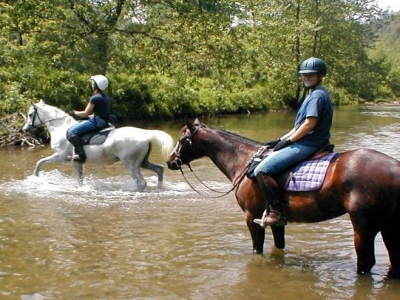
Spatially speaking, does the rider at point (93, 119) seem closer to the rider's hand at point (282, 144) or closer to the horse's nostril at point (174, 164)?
the horse's nostril at point (174, 164)

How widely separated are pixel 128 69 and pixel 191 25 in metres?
4.08

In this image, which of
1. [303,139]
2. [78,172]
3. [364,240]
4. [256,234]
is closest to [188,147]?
[256,234]

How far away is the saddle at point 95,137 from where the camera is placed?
12344 millimetres

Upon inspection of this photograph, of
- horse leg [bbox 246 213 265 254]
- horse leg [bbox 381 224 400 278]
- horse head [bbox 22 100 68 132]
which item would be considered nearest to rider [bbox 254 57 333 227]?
horse leg [bbox 246 213 265 254]

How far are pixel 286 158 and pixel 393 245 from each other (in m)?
1.57

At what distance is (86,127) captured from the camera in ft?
40.6

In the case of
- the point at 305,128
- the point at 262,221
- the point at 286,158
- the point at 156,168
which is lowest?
the point at 156,168

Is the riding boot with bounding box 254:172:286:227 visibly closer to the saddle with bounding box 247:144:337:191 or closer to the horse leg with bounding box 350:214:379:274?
the saddle with bounding box 247:144:337:191

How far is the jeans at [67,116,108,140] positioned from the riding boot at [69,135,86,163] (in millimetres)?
95

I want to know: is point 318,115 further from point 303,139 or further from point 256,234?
point 256,234

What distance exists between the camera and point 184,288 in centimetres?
639

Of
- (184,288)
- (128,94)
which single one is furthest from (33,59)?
(184,288)

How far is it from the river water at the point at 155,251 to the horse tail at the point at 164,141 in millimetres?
900

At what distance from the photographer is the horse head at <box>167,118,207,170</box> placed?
27.1 feet
